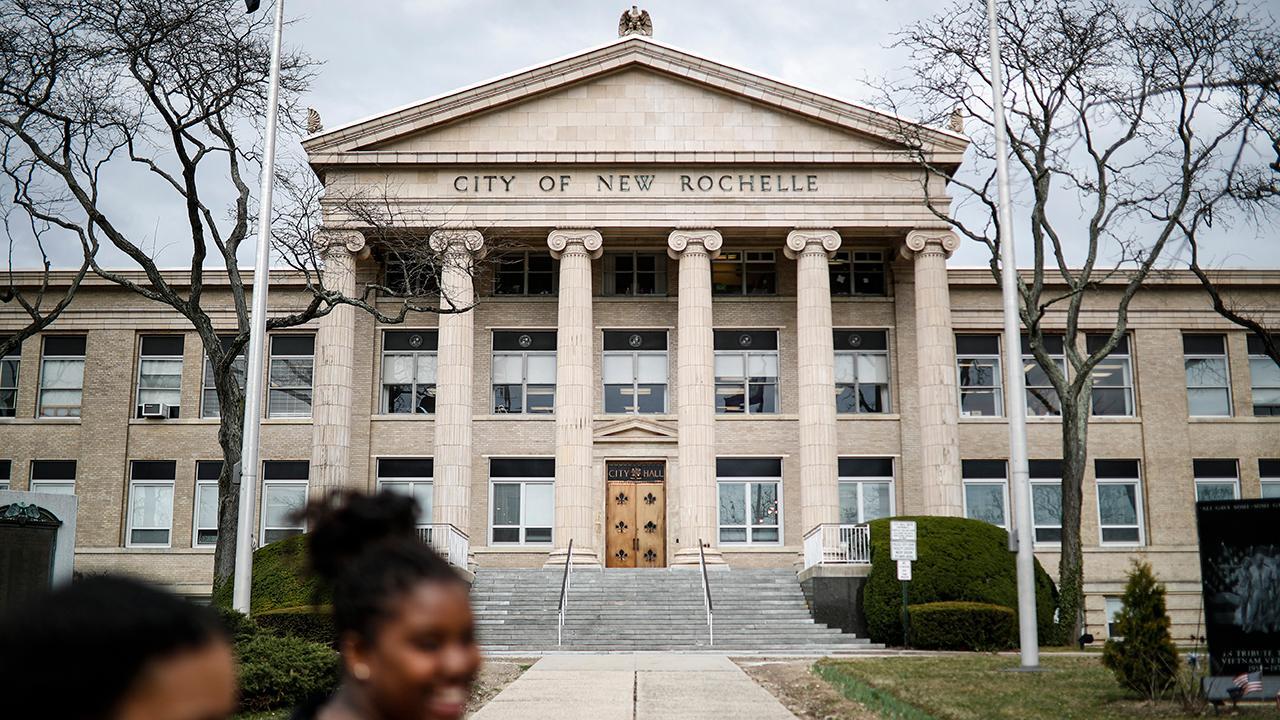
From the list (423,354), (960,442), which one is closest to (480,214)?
(423,354)

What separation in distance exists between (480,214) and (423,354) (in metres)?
5.39

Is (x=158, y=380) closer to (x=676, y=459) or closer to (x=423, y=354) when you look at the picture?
(x=423, y=354)

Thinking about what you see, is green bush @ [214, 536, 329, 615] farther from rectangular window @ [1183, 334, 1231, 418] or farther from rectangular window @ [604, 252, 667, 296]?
rectangular window @ [1183, 334, 1231, 418]

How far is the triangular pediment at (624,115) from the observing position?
37469mm

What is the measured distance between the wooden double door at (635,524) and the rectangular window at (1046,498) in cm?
1194

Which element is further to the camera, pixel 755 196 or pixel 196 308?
pixel 755 196

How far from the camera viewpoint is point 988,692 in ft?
50.0

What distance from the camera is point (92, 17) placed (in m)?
25.8

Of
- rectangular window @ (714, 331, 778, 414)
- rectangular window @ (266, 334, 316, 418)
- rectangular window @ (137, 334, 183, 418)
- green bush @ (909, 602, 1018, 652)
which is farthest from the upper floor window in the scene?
rectangular window @ (137, 334, 183, 418)

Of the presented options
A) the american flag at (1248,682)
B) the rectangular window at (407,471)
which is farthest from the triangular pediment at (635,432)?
the american flag at (1248,682)

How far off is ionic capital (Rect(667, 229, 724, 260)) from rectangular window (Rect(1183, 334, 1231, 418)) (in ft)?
54.4

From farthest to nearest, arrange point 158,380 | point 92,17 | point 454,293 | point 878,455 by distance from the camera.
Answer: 1. point 158,380
2. point 878,455
3. point 454,293
4. point 92,17

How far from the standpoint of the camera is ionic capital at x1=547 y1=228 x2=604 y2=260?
37.0 metres

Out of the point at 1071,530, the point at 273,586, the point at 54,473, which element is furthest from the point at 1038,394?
the point at 54,473
